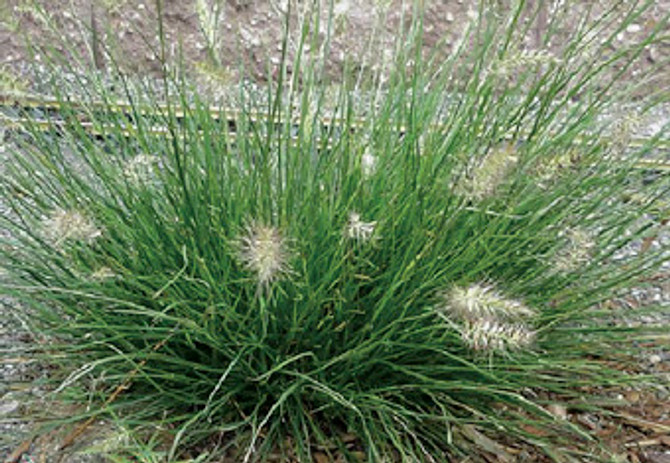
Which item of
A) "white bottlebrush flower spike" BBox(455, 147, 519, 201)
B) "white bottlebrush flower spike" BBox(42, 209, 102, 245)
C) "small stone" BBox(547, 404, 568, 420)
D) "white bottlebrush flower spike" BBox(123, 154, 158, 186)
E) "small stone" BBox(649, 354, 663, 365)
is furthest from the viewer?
"small stone" BBox(649, 354, 663, 365)

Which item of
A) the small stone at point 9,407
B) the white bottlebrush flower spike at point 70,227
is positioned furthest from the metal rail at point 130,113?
the small stone at point 9,407

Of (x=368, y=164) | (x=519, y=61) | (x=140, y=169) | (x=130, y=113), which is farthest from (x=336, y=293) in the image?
(x=130, y=113)

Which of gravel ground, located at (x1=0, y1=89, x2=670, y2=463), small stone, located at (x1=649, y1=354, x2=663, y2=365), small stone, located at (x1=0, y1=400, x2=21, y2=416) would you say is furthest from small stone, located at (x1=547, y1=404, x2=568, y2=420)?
small stone, located at (x1=0, y1=400, x2=21, y2=416)

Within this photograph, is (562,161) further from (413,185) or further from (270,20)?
(270,20)

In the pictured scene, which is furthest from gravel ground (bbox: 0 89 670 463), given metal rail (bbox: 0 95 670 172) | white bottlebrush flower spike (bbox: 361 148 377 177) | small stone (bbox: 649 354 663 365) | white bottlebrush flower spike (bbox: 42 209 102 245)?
white bottlebrush flower spike (bbox: 361 148 377 177)

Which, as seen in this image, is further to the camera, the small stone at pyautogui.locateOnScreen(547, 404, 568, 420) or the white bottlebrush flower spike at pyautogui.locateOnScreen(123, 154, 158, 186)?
the small stone at pyautogui.locateOnScreen(547, 404, 568, 420)

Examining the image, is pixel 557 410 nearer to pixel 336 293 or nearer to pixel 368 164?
pixel 336 293

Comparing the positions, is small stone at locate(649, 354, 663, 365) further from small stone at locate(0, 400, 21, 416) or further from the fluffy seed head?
small stone at locate(0, 400, 21, 416)

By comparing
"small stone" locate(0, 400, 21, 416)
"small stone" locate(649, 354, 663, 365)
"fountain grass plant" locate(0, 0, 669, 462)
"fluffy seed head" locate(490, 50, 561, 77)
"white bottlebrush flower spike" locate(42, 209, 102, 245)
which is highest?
"fluffy seed head" locate(490, 50, 561, 77)

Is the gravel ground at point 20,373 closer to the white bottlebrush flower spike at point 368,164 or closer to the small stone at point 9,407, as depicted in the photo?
the small stone at point 9,407

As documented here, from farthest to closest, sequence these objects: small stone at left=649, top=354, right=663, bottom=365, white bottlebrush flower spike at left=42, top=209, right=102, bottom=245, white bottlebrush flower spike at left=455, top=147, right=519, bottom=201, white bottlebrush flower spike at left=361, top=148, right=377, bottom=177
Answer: small stone at left=649, top=354, right=663, bottom=365
white bottlebrush flower spike at left=361, top=148, right=377, bottom=177
white bottlebrush flower spike at left=42, top=209, right=102, bottom=245
white bottlebrush flower spike at left=455, top=147, right=519, bottom=201

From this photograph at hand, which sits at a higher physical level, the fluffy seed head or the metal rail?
the fluffy seed head

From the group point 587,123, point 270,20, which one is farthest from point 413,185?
point 270,20

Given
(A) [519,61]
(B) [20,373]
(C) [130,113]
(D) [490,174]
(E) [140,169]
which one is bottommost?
(B) [20,373]
